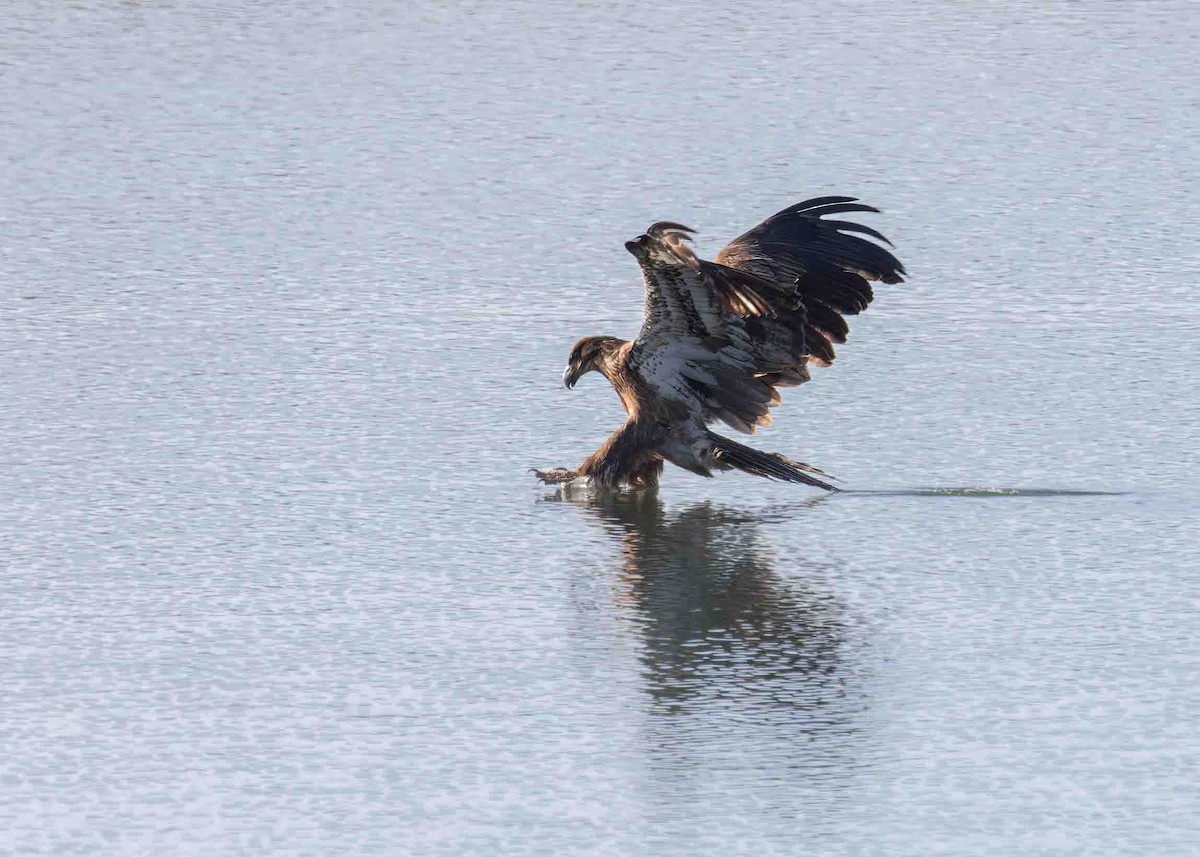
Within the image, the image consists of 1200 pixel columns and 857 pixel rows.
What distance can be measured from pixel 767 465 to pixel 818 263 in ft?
3.48

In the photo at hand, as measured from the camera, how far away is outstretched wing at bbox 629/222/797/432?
329 inches

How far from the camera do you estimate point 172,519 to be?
8008 millimetres

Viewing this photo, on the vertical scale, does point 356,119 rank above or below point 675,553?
above

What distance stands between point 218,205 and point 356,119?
5.95ft

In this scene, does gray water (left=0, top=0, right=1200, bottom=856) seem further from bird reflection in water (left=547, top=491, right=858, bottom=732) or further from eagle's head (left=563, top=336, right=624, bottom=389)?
eagle's head (left=563, top=336, right=624, bottom=389)

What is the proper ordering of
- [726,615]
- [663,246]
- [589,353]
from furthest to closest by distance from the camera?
[589,353], [663,246], [726,615]

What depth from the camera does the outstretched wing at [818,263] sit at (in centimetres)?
915

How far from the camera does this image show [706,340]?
8758 millimetres

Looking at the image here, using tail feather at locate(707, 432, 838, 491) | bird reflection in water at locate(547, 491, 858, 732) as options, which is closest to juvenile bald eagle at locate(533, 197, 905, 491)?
tail feather at locate(707, 432, 838, 491)

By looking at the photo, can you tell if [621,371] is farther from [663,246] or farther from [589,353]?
[663,246]

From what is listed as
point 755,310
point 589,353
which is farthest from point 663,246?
point 589,353

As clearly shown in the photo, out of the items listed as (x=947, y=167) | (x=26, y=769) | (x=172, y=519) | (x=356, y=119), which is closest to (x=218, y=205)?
(x=356, y=119)

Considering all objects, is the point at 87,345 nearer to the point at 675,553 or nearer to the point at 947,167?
the point at 675,553

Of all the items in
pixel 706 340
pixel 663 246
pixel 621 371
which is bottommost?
pixel 621 371
